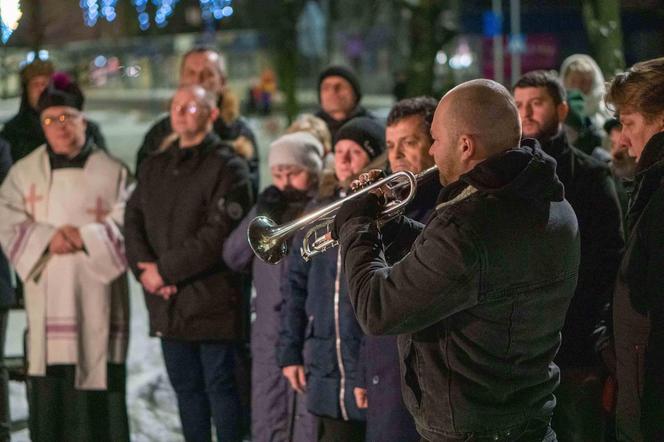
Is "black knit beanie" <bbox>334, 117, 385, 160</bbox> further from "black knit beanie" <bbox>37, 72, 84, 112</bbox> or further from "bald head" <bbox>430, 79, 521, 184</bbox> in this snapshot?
"black knit beanie" <bbox>37, 72, 84, 112</bbox>

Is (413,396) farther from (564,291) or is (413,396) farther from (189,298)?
(189,298)

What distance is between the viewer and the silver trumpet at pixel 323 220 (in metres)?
3.26

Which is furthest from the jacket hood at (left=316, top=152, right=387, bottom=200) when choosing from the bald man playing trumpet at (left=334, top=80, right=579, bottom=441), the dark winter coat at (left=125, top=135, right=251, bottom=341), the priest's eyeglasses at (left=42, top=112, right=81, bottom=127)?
the priest's eyeglasses at (left=42, top=112, right=81, bottom=127)

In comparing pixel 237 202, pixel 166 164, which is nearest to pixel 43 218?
pixel 166 164

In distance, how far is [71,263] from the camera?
581cm

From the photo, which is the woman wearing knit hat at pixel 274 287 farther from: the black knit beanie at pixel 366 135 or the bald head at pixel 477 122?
the bald head at pixel 477 122

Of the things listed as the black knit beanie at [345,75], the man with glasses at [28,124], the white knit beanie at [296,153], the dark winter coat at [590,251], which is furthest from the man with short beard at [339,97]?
the dark winter coat at [590,251]

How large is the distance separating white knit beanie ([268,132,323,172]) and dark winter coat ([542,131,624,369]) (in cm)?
136

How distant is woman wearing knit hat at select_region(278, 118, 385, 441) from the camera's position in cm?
443

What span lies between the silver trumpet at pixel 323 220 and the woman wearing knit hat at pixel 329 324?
1.60 feet

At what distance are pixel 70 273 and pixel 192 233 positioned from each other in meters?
0.77

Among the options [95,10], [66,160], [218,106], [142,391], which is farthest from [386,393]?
→ [95,10]

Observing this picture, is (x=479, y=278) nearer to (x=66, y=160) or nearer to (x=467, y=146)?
(x=467, y=146)

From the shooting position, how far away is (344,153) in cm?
483
